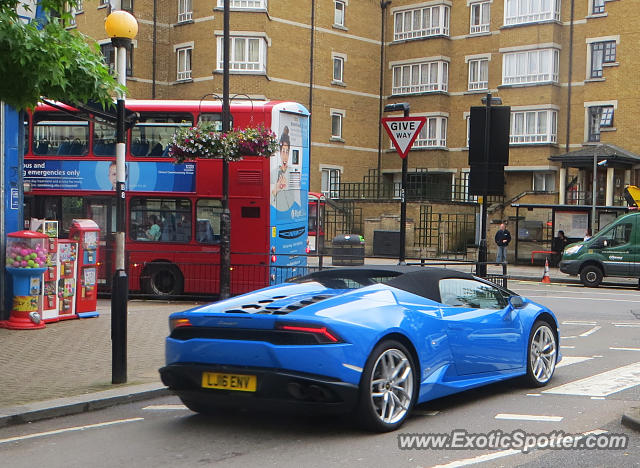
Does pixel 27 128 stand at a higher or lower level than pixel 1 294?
higher

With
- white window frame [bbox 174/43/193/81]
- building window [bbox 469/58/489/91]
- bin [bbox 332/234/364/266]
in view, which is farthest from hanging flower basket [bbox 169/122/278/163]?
building window [bbox 469/58/489/91]

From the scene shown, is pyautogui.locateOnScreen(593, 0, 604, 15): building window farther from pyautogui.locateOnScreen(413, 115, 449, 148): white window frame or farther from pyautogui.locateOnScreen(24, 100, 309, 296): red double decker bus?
pyautogui.locateOnScreen(24, 100, 309, 296): red double decker bus

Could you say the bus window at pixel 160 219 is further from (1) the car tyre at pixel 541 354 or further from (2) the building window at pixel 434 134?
(2) the building window at pixel 434 134

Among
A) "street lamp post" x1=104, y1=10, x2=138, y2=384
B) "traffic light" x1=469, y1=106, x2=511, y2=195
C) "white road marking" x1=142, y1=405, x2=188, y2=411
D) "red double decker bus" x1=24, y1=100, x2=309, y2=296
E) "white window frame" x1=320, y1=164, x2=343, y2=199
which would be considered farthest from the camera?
"white window frame" x1=320, y1=164, x2=343, y2=199

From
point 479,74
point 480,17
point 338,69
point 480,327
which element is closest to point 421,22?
point 480,17

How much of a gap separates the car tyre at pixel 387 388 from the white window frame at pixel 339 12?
137 feet

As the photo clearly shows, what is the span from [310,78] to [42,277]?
33035 mm

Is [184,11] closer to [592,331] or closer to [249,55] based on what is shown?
[249,55]

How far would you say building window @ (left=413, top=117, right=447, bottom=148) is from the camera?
4778 centimetres

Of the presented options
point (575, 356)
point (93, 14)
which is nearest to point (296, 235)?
point (575, 356)

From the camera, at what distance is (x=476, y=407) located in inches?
304

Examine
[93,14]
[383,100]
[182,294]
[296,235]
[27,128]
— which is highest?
[93,14]

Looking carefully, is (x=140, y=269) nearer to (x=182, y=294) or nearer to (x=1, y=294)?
(x=182, y=294)

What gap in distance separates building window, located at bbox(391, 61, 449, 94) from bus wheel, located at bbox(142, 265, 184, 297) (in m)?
31.5
